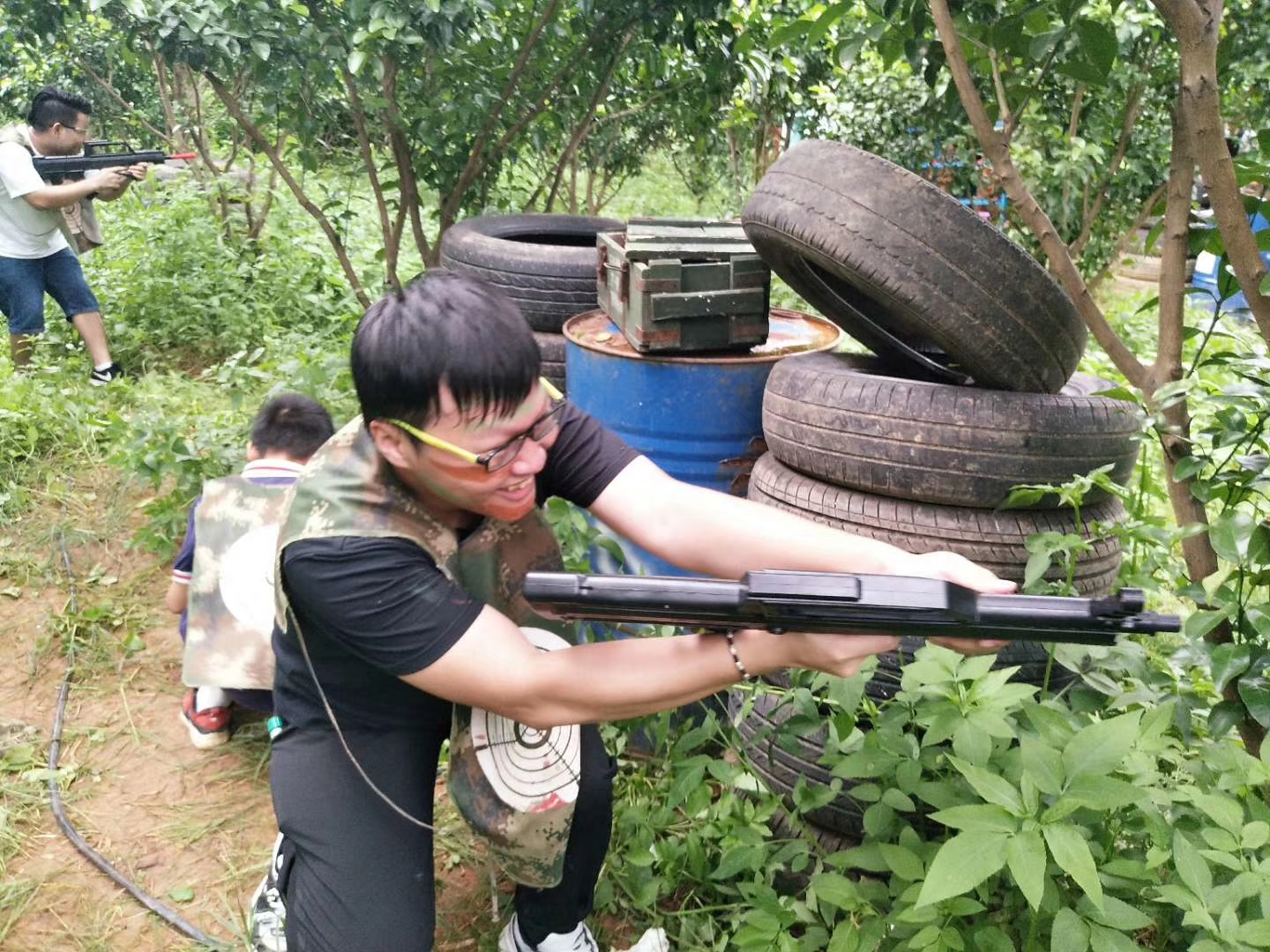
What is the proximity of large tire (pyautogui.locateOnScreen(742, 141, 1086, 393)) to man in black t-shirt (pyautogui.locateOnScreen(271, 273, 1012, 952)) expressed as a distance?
849 mm

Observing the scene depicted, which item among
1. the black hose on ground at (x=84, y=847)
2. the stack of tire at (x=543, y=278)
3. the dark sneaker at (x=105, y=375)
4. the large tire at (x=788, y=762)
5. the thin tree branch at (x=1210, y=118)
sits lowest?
the dark sneaker at (x=105, y=375)

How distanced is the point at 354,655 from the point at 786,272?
5.48 feet

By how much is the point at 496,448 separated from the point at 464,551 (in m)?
0.28

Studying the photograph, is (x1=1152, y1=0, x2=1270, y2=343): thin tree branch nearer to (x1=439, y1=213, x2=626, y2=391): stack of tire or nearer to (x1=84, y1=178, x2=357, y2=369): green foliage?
(x1=439, y1=213, x2=626, y2=391): stack of tire

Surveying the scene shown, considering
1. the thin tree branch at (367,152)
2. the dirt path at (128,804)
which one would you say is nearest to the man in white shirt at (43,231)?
the thin tree branch at (367,152)

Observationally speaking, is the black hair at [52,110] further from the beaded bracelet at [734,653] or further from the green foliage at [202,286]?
the beaded bracelet at [734,653]

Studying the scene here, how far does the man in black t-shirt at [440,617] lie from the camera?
154cm

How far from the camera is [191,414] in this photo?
4891 millimetres

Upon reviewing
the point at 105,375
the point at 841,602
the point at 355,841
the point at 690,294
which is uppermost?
the point at 841,602

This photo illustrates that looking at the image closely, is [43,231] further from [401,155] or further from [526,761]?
[526,761]

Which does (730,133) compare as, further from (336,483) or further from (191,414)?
(336,483)

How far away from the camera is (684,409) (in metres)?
2.99

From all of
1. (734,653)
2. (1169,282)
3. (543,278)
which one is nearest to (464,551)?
(734,653)

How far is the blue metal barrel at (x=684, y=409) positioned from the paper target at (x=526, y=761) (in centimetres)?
103
